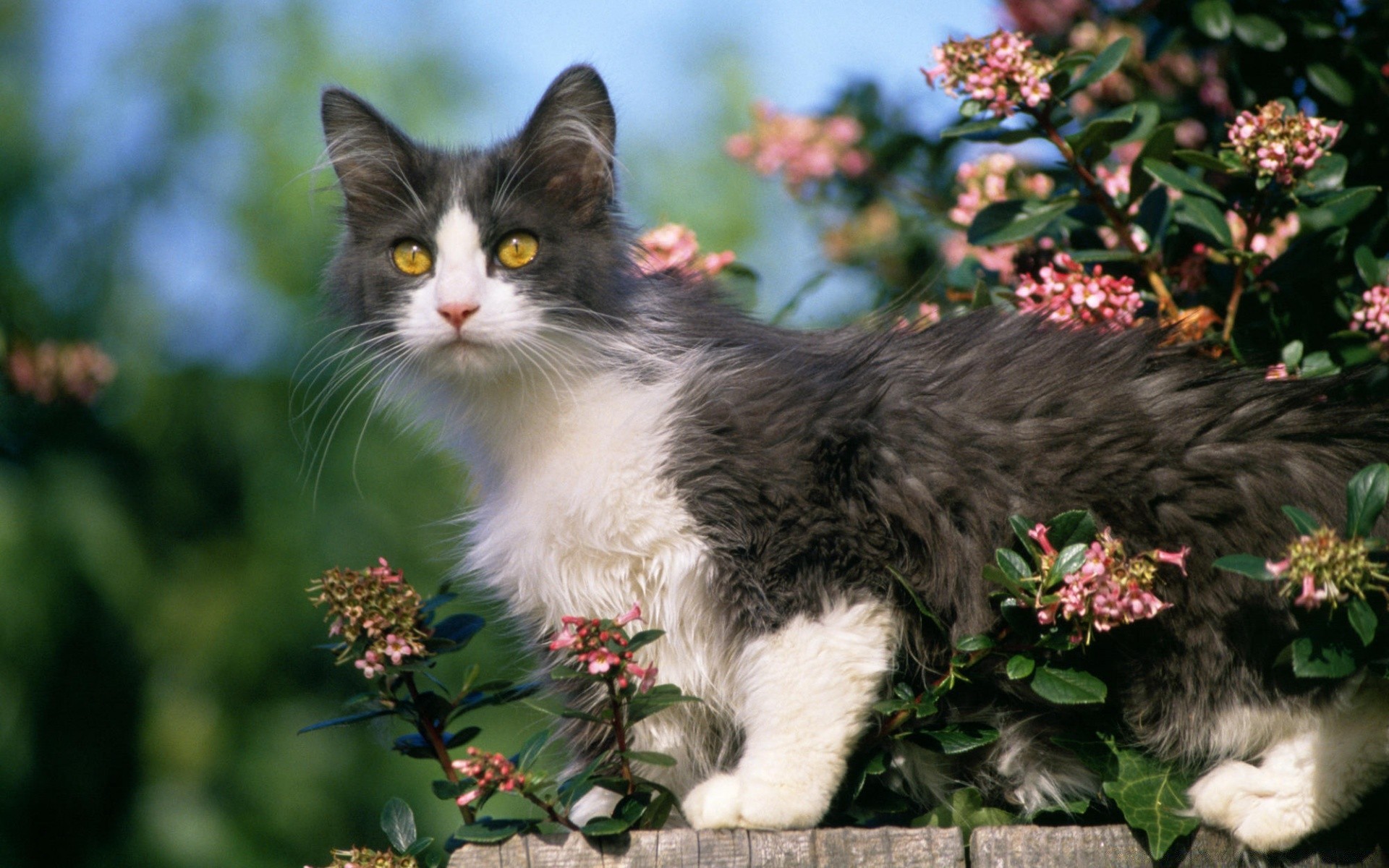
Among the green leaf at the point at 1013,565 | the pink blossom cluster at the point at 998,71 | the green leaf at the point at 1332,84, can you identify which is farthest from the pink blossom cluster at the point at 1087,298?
the green leaf at the point at 1013,565

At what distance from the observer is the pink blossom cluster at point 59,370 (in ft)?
13.0

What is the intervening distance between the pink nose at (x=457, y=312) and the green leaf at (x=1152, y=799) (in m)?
1.08

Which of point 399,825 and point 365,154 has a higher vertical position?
point 365,154

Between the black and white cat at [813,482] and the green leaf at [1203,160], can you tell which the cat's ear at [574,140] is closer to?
the black and white cat at [813,482]

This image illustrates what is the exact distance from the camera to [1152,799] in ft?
5.21

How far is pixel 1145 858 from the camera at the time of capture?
1517mm

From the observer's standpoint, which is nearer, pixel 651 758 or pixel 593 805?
pixel 651 758

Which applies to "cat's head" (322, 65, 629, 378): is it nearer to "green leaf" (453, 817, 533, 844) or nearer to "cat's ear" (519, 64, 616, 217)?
"cat's ear" (519, 64, 616, 217)

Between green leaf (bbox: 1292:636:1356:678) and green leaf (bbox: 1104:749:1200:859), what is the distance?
0.27m

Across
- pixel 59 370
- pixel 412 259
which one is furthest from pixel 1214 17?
pixel 59 370

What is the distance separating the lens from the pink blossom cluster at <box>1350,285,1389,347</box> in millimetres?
1886

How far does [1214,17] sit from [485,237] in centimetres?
131

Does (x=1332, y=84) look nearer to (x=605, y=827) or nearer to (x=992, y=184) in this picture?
(x=992, y=184)

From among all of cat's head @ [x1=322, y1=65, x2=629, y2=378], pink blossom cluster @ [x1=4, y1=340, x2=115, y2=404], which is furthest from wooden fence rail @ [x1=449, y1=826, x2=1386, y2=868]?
pink blossom cluster @ [x1=4, y1=340, x2=115, y2=404]
